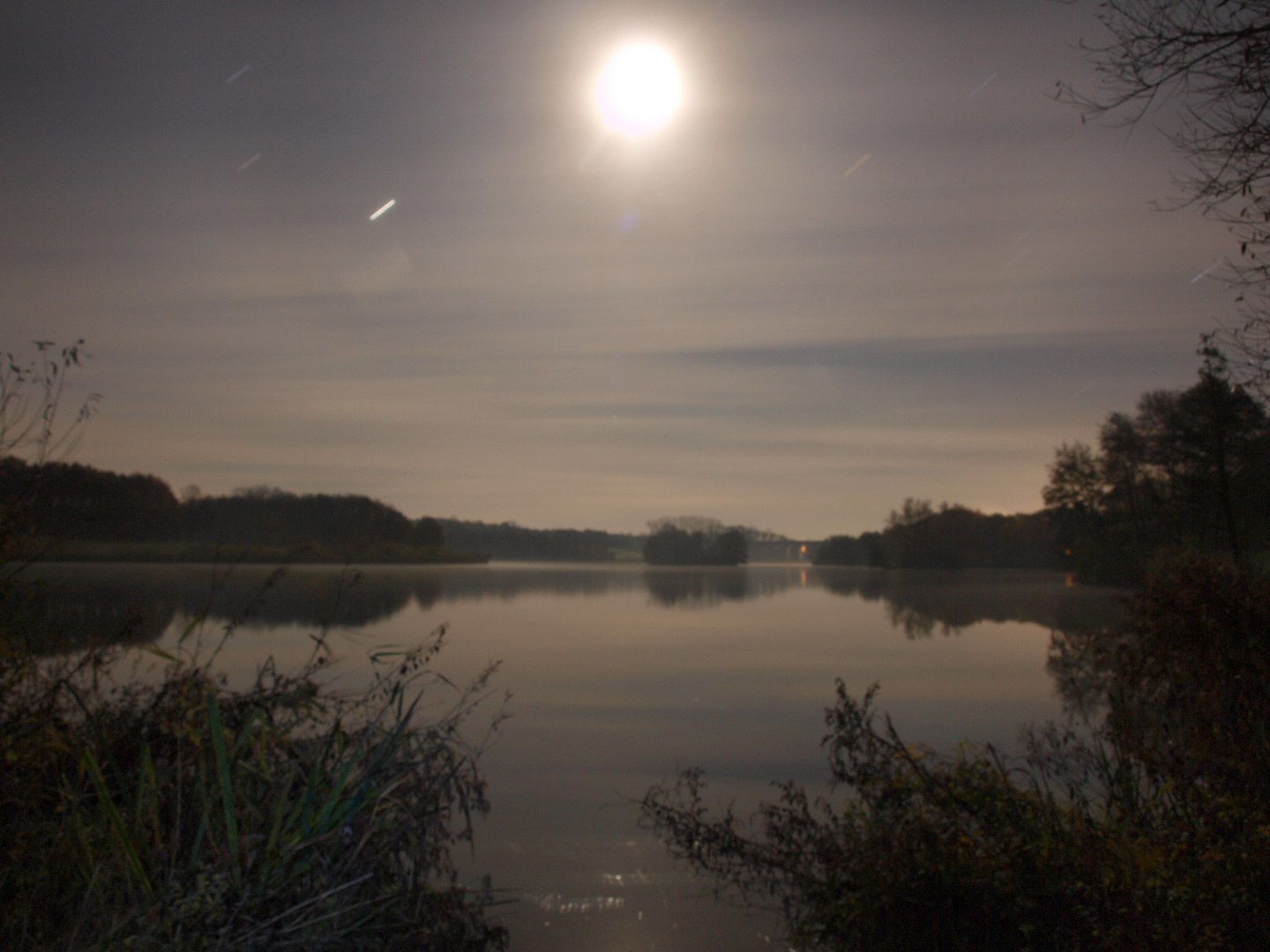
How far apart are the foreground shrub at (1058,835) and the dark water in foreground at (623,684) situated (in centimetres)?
49

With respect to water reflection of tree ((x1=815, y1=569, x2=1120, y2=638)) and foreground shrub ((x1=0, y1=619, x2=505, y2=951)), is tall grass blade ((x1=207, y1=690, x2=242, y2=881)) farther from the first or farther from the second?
water reflection of tree ((x1=815, y1=569, x2=1120, y2=638))

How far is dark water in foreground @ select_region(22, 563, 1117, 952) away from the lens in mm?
5055

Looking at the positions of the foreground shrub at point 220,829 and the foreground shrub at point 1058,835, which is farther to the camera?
the foreground shrub at point 1058,835

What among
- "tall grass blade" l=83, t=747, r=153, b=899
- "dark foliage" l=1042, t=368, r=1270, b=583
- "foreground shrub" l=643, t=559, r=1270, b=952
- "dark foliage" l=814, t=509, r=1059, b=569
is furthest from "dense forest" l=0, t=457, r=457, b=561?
"dark foliage" l=814, t=509, r=1059, b=569

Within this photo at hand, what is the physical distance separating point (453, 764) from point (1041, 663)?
13.1m

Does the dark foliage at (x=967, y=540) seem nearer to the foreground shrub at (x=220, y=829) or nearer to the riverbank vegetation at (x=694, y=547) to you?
the riverbank vegetation at (x=694, y=547)

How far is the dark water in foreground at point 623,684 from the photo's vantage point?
A: 5055mm

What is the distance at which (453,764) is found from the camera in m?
4.24

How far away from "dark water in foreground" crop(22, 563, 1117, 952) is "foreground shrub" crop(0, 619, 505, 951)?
2.09ft

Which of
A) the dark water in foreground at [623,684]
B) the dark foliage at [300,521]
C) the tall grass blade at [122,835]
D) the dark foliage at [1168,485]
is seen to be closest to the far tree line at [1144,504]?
the dark foliage at [1168,485]

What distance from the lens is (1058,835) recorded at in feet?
14.9

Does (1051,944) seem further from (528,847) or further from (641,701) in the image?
(641,701)

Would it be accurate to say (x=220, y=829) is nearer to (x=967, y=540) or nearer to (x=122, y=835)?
(x=122, y=835)

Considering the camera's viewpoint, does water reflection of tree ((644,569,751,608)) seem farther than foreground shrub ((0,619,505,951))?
Yes
